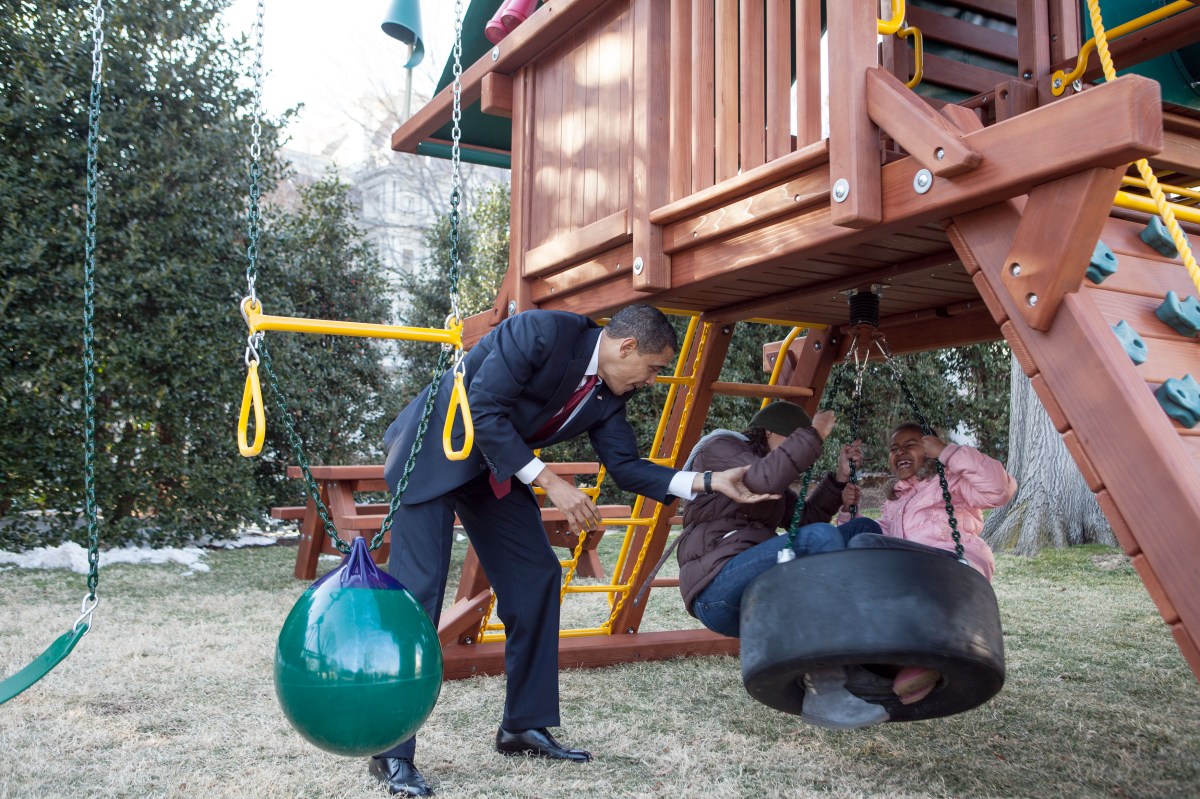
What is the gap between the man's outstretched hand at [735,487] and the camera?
3.24m

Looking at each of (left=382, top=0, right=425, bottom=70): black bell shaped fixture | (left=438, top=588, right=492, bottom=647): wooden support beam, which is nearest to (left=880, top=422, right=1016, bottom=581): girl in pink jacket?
(left=438, top=588, right=492, bottom=647): wooden support beam

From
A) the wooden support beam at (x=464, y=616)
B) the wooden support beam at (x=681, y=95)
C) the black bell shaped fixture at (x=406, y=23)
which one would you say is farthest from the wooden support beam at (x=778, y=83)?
the black bell shaped fixture at (x=406, y=23)

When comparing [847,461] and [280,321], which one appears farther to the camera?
[847,461]

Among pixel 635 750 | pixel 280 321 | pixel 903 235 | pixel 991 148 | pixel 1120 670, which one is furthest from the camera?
pixel 1120 670

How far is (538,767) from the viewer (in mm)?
3150

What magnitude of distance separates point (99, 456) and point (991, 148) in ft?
25.3

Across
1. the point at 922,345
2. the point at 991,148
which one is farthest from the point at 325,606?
the point at 922,345

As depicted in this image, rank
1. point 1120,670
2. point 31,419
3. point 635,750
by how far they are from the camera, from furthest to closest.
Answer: point 31,419, point 1120,670, point 635,750

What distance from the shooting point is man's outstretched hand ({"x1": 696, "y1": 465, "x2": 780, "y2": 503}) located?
127 inches

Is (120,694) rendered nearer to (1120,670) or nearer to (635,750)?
(635,750)

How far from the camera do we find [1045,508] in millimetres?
8766

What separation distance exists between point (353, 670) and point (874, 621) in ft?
4.06

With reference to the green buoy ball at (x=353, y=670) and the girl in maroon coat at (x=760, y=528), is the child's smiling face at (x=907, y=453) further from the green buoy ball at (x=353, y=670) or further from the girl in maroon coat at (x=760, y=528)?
the green buoy ball at (x=353, y=670)

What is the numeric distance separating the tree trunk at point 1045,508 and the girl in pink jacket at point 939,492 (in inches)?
204
